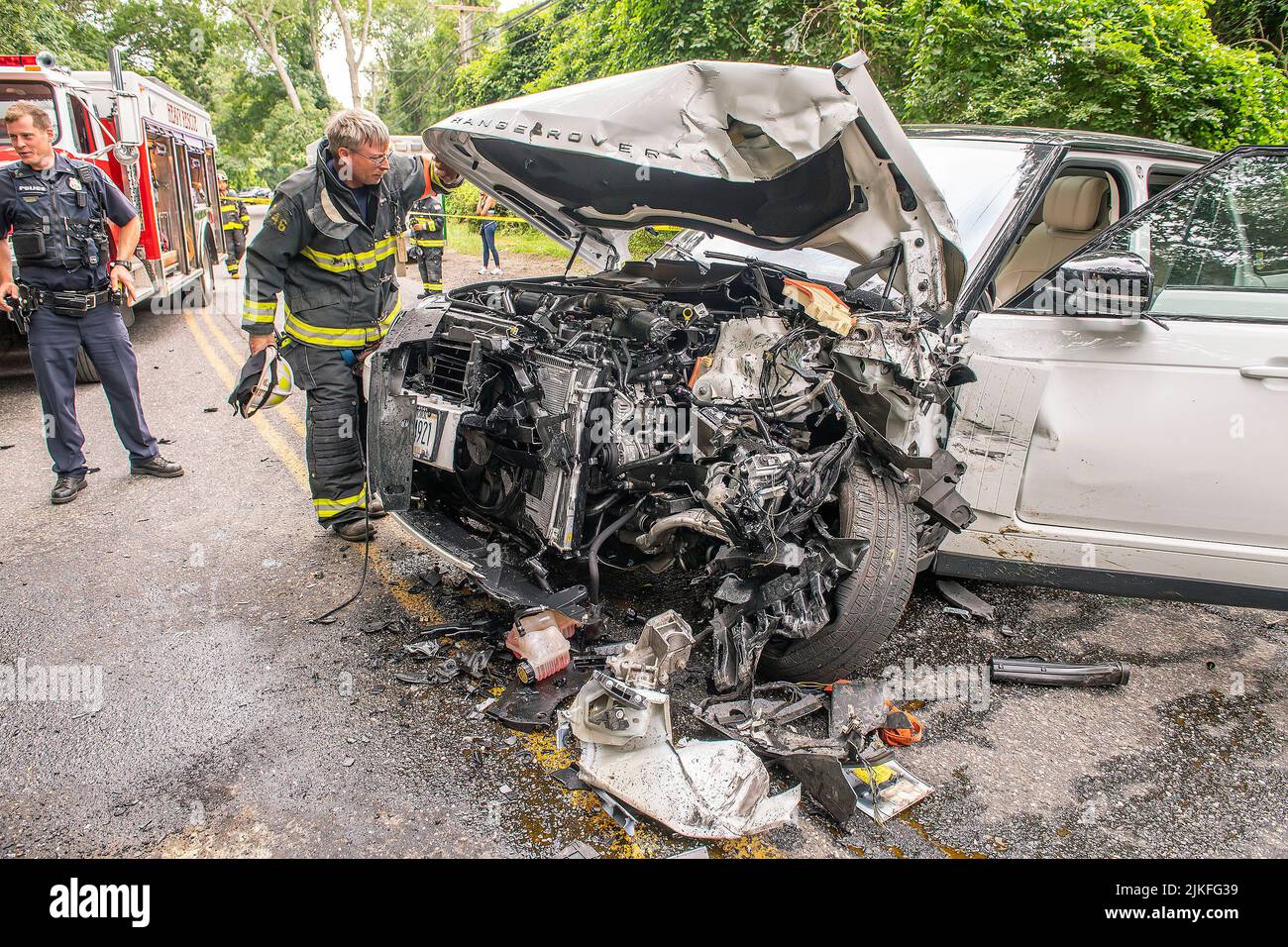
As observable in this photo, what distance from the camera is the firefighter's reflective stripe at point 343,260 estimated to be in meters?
3.68

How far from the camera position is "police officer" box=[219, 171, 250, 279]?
42.5ft

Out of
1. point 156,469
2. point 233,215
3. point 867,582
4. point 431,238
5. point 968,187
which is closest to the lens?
point 867,582

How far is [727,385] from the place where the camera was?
2807 millimetres

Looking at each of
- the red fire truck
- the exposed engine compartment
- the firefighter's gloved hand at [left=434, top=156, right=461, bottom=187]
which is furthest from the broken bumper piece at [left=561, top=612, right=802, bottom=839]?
the red fire truck

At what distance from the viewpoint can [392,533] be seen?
4160 mm

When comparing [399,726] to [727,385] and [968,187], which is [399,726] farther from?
[968,187]

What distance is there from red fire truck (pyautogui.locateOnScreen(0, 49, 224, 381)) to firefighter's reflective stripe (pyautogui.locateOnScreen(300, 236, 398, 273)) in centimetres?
376

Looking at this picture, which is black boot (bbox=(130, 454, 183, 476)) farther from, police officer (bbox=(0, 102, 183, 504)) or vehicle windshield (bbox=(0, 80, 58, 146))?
vehicle windshield (bbox=(0, 80, 58, 146))

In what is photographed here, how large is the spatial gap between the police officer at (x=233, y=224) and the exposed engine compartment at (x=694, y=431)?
37.8 feet

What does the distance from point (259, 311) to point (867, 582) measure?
2838mm

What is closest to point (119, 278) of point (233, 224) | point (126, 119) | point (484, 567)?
point (484, 567)

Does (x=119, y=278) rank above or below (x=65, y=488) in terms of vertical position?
above

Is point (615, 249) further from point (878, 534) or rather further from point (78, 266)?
point (78, 266)

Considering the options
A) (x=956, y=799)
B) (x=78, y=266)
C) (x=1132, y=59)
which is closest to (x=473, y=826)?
(x=956, y=799)
